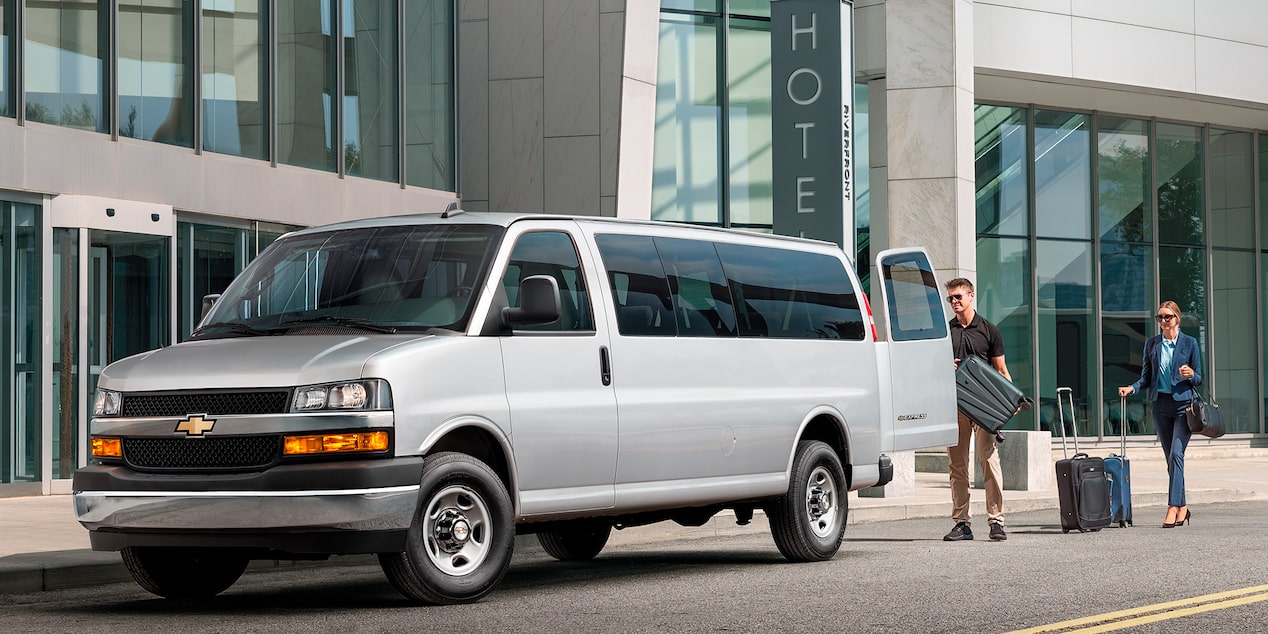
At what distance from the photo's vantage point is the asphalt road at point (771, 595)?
8156 millimetres

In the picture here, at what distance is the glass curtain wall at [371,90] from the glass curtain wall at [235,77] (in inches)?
61.3

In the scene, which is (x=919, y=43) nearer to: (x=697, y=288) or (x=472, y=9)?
(x=472, y=9)

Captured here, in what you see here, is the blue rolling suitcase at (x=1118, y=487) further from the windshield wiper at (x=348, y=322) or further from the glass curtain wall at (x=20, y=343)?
the glass curtain wall at (x=20, y=343)

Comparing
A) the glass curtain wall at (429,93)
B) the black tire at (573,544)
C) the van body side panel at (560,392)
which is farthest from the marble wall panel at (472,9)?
the van body side panel at (560,392)

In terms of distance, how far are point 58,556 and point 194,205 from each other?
31.1 ft

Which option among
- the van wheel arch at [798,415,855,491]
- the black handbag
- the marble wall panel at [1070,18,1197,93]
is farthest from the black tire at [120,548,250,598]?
the marble wall panel at [1070,18,1197,93]

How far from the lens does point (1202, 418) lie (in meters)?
14.6

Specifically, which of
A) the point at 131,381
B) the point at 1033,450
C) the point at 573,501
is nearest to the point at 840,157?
the point at 1033,450

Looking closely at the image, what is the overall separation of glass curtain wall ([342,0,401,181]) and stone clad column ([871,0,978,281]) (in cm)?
777

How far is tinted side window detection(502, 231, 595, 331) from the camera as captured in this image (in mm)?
A: 9609

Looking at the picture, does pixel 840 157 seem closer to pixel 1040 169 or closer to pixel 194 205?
pixel 194 205

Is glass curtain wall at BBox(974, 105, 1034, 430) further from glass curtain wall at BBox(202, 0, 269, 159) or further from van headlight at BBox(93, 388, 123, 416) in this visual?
van headlight at BBox(93, 388, 123, 416)

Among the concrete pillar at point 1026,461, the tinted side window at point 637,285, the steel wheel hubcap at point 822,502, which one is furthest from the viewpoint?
the concrete pillar at point 1026,461

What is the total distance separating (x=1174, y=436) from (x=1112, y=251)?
62.4ft
